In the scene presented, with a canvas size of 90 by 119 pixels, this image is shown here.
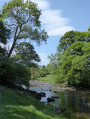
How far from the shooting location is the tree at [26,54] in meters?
23.2

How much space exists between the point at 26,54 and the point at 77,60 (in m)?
15.4

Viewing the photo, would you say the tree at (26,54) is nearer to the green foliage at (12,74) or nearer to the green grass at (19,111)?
the green foliage at (12,74)

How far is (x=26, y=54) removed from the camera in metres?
23.6

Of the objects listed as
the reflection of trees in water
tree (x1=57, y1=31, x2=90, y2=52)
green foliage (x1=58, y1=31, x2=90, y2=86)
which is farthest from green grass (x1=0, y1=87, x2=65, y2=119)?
tree (x1=57, y1=31, x2=90, y2=52)

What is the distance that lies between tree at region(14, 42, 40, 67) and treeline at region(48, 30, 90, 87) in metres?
14.0

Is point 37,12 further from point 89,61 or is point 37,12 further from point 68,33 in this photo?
point 68,33

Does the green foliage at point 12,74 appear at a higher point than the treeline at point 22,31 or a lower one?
lower

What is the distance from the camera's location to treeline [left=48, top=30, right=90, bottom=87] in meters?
33.3

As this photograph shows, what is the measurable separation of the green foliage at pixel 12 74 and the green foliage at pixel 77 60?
60.3ft

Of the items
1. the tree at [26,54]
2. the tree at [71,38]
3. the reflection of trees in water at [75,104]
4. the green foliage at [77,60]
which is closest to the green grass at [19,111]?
the reflection of trees in water at [75,104]

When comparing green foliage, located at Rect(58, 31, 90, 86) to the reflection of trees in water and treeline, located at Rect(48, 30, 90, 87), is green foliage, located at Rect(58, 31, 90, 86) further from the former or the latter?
the reflection of trees in water

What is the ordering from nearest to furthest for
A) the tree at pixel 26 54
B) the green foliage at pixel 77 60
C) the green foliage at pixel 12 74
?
the green foliage at pixel 12 74 < the tree at pixel 26 54 < the green foliage at pixel 77 60

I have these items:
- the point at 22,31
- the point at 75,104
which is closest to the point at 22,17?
the point at 22,31

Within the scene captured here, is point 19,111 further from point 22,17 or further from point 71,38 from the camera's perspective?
point 71,38
